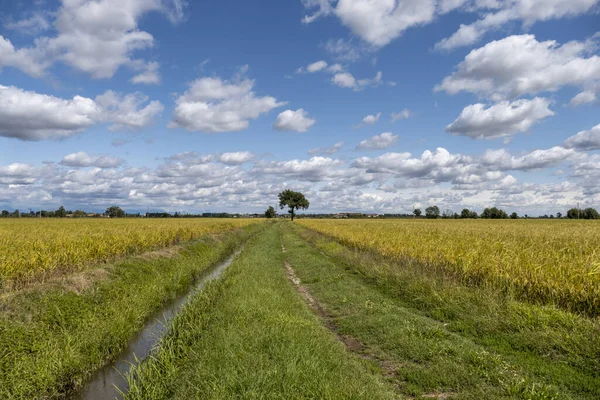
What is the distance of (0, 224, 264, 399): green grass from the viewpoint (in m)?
6.05

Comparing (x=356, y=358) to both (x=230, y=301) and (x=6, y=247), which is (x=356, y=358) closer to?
(x=230, y=301)

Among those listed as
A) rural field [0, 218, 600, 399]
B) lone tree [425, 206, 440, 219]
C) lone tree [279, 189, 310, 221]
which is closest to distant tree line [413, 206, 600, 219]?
lone tree [425, 206, 440, 219]

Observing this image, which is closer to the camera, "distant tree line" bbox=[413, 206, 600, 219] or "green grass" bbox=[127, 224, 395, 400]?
"green grass" bbox=[127, 224, 395, 400]

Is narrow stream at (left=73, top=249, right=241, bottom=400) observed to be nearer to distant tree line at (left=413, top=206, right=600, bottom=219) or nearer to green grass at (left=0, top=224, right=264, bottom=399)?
green grass at (left=0, top=224, right=264, bottom=399)

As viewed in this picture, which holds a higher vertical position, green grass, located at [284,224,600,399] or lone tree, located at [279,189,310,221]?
lone tree, located at [279,189,310,221]

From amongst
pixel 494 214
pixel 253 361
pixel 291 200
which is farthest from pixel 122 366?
pixel 494 214

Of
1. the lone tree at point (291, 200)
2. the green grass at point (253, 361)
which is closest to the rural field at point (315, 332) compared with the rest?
the green grass at point (253, 361)

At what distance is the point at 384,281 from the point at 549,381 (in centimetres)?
769

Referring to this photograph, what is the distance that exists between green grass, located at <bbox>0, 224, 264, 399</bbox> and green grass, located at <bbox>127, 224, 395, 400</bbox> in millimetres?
1323

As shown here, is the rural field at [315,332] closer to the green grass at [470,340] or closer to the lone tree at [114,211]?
the green grass at [470,340]

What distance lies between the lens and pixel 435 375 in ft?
18.7

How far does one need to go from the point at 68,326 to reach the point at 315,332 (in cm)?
627

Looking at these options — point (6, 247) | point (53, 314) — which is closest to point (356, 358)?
point (53, 314)

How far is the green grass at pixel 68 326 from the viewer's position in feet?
19.8
